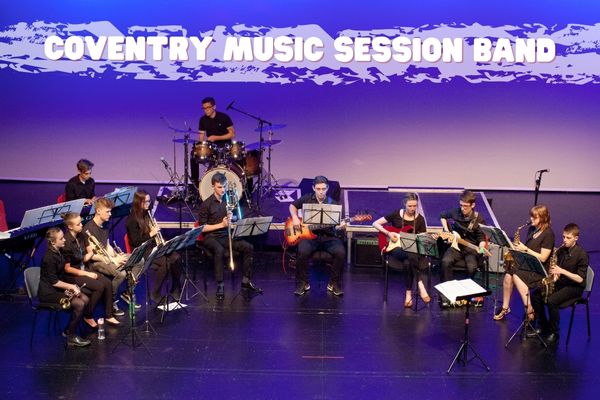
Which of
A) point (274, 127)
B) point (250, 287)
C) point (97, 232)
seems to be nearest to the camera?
point (97, 232)

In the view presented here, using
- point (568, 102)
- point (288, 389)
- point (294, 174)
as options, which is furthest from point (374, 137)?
point (288, 389)

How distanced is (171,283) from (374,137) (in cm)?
531

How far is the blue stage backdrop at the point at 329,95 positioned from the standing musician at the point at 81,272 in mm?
5773

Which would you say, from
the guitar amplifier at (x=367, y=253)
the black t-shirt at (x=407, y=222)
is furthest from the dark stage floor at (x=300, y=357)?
the guitar amplifier at (x=367, y=253)

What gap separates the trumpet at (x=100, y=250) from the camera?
26.2ft

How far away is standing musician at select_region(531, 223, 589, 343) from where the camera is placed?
7570 mm

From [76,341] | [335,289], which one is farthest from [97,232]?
[335,289]

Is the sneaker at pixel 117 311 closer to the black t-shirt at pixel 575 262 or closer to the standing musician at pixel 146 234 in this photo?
the standing musician at pixel 146 234

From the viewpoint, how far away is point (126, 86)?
13375 millimetres

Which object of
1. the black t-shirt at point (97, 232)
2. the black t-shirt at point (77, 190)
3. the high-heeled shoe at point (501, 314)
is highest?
the black t-shirt at point (77, 190)

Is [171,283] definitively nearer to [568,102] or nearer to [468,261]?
[468,261]

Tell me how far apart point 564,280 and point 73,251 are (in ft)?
15.0

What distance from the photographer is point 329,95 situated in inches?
519

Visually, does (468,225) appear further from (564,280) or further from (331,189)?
(331,189)
